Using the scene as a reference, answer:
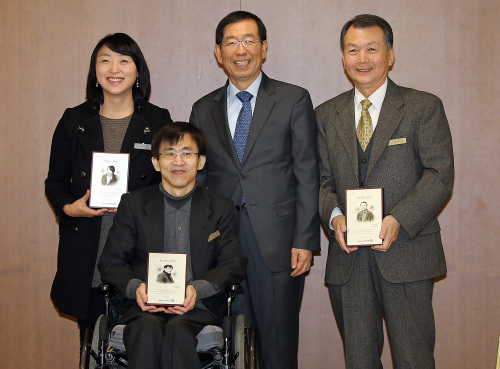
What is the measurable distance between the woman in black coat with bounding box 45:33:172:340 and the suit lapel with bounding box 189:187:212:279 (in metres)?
0.47

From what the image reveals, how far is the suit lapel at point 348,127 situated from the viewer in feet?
10.4

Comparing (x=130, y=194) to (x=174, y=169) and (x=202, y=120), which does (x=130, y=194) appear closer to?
(x=174, y=169)

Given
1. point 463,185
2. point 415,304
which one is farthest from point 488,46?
point 415,304

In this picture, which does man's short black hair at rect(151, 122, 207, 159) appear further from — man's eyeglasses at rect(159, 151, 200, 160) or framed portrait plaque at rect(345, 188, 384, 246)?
framed portrait plaque at rect(345, 188, 384, 246)

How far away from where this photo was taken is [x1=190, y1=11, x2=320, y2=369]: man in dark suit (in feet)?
11.2

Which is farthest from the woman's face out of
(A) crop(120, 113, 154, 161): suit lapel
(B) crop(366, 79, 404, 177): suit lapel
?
(B) crop(366, 79, 404, 177): suit lapel

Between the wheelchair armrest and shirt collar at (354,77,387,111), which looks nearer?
the wheelchair armrest

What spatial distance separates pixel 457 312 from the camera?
4.29m

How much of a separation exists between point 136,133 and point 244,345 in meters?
1.38

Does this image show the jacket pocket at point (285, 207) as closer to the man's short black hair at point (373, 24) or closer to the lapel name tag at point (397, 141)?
the lapel name tag at point (397, 141)

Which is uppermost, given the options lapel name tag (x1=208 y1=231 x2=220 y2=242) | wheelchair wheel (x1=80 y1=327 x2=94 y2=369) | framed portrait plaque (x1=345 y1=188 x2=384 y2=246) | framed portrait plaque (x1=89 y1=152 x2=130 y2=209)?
framed portrait plaque (x1=89 y1=152 x2=130 y2=209)

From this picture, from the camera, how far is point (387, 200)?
3.12 meters

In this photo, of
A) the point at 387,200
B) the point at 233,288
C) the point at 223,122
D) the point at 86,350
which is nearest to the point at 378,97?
the point at 387,200

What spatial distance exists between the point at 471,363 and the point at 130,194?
2.75 m
